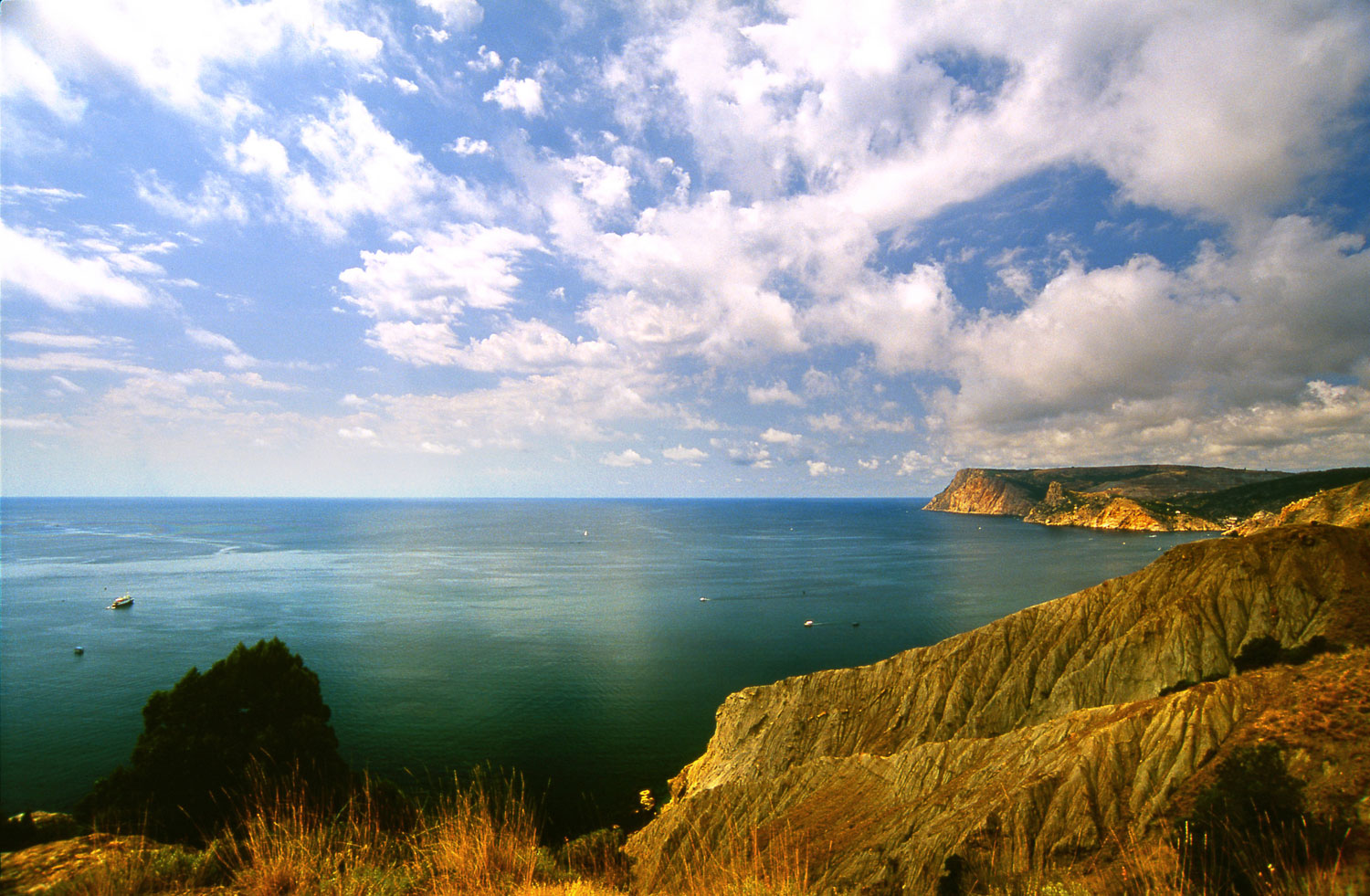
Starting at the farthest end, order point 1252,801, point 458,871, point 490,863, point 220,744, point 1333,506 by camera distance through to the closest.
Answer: point 1333,506 → point 220,744 → point 1252,801 → point 490,863 → point 458,871

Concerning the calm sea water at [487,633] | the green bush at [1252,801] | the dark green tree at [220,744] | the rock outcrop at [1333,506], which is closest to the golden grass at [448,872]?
the green bush at [1252,801]

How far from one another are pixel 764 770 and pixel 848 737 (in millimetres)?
4722

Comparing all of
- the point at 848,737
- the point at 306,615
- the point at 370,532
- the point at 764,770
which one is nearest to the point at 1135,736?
the point at 848,737

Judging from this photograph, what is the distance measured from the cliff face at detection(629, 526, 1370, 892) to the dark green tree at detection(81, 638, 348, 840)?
585 inches

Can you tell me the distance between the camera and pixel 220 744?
24.2m

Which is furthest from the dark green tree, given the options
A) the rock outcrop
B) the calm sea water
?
the rock outcrop

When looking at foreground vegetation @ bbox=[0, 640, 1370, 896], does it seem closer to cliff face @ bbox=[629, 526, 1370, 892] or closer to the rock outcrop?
cliff face @ bbox=[629, 526, 1370, 892]

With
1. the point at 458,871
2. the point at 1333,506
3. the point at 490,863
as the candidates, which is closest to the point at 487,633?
the point at 490,863

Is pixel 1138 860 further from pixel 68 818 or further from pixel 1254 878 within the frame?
pixel 68 818

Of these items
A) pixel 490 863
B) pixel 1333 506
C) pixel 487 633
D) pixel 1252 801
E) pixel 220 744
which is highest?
pixel 490 863

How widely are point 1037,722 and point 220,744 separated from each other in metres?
36.7

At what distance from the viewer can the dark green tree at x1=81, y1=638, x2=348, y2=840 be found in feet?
72.9

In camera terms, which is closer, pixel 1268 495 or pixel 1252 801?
pixel 1252 801

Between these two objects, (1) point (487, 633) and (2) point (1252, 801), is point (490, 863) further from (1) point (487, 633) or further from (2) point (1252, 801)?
(1) point (487, 633)
